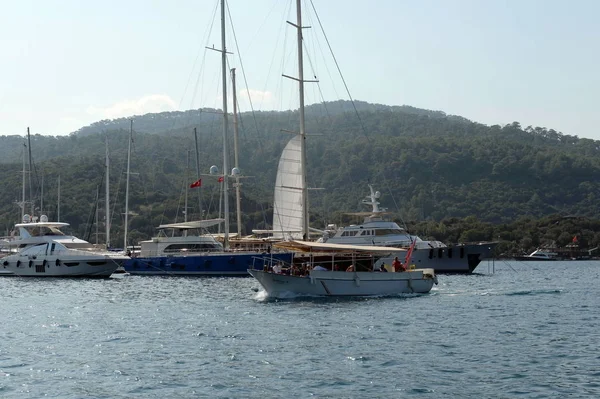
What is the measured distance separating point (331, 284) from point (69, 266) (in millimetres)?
31840

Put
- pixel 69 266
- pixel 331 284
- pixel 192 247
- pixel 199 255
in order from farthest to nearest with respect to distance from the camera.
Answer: pixel 192 247, pixel 199 255, pixel 69 266, pixel 331 284

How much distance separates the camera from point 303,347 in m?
32.5

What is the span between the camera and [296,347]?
107ft

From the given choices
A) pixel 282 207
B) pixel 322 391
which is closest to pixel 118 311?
pixel 322 391

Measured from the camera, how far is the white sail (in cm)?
7775

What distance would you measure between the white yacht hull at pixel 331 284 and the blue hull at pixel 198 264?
20854mm

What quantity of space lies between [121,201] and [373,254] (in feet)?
341

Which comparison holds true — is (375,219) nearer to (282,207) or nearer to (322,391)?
(282,207)

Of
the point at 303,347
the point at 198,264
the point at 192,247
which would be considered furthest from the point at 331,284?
the point at 192,247

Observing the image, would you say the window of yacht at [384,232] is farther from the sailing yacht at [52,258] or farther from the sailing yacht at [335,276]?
the sailing yacht at [335,276]

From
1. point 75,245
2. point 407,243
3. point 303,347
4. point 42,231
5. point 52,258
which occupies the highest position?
point 42,231

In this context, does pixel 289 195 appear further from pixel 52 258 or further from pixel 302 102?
pixel 52 258

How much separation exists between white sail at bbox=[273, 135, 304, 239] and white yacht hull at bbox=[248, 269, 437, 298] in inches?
1097

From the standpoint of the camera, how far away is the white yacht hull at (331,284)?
4812 centimetres
